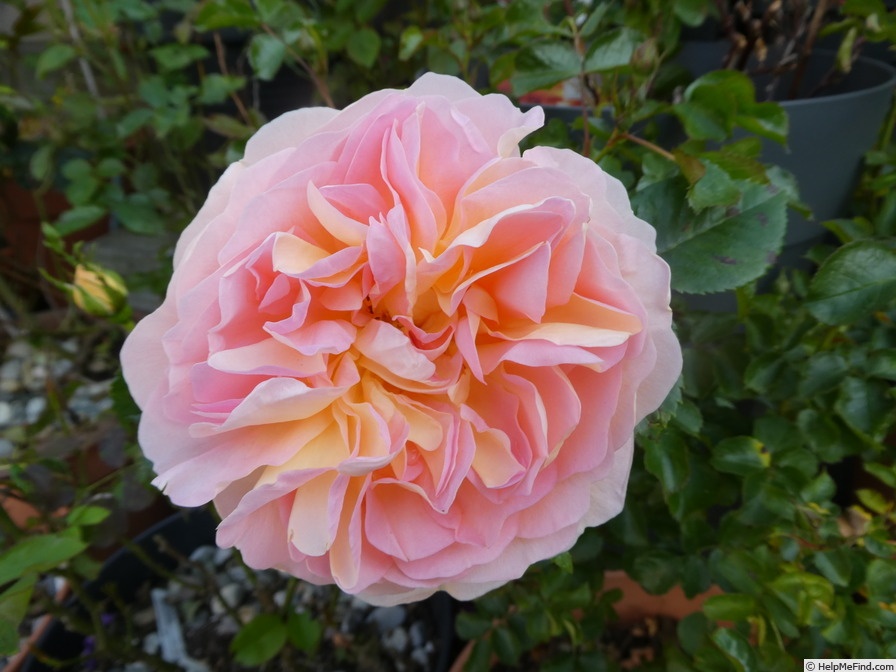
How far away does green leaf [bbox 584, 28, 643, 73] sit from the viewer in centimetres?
36

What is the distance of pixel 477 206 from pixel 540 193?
27 mm

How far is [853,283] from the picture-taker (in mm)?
339

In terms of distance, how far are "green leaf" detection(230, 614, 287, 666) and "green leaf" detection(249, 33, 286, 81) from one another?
47cm

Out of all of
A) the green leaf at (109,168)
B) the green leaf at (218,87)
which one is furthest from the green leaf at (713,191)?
the green leaf at (109,168)

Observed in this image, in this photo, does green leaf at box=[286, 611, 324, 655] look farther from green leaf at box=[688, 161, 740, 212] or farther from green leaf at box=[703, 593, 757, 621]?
green leaf at box=[688, 161, 740, 212]

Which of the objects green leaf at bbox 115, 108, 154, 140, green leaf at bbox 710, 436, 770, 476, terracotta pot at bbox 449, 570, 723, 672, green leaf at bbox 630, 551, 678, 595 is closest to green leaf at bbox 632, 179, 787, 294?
green leaf at bbox 710, 436, 770, 476

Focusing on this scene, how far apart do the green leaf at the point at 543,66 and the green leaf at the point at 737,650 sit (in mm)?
359

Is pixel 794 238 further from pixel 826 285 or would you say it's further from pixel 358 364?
pixel 358 364

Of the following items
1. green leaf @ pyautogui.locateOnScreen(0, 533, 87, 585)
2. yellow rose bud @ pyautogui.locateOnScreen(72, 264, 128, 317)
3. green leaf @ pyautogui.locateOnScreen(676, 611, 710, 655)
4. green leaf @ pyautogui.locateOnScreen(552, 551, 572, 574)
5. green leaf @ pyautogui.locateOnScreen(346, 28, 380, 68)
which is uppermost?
green leaf @ pyautogui.locateOnScreen(346, 28, 380, 68)

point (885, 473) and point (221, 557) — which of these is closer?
point (885, 473)

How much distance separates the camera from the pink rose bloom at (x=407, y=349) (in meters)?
0.25

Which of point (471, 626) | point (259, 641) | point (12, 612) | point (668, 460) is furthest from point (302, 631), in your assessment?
point (668, 460)

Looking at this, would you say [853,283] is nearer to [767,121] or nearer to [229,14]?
[767,121]

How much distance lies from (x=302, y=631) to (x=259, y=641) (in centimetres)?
4
